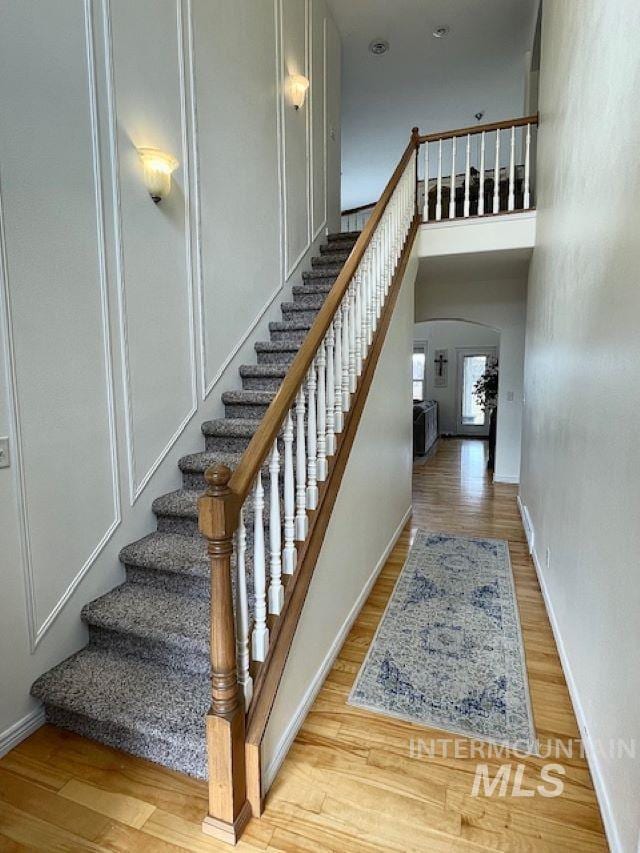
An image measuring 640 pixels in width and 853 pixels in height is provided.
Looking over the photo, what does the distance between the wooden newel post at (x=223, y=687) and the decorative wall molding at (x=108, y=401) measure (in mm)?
928

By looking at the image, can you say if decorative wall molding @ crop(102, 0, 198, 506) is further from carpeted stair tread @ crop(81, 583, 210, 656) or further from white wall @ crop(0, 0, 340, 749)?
carpeted stair tread @ crop(81, 583, 210, 656)

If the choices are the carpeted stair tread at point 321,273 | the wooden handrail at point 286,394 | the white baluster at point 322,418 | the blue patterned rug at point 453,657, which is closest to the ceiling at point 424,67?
the carpeted stair tread at point 321,273

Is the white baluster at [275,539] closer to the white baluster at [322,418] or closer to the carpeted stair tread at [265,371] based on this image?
the white baluster at [322,418]

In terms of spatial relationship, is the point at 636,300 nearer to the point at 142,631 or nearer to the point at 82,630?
the point at 142,631

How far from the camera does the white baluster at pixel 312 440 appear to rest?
1.93 meters

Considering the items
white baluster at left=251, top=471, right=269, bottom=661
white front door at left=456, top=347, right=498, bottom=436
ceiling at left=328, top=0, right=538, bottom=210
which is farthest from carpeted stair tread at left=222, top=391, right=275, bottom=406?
white front door at left=456, top=347, right=498, bottom=436

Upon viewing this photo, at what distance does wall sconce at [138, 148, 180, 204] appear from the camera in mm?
2414

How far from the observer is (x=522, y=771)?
5.51 ft

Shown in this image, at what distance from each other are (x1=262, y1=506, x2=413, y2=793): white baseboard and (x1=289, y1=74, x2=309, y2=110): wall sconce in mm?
4143

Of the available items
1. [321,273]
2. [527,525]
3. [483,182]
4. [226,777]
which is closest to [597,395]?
[226,777]

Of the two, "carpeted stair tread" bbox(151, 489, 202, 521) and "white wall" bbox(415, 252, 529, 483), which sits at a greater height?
"white wall" bbox(415, 252, 529, 483)

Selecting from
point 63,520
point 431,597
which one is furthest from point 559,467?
point 63,520

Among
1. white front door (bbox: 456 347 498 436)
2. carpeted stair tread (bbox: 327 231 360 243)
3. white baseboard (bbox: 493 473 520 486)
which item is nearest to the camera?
carpeted stair tread (bbox: 327 231 360 243)

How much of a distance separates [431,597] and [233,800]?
182cm
